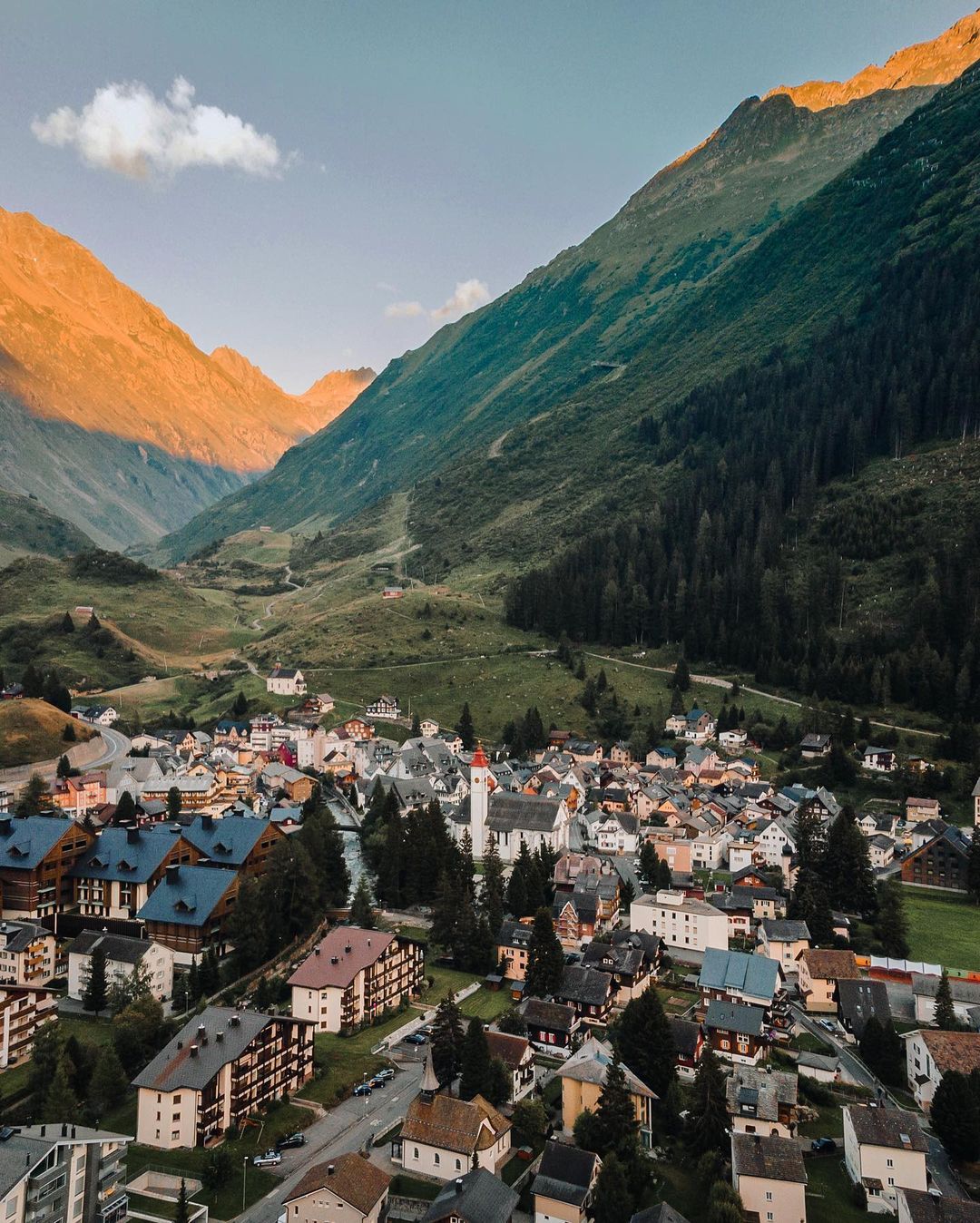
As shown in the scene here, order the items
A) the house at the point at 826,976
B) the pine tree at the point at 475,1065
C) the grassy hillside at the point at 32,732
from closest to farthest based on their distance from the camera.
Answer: the pine tree at the point at 475,1065 < the house at the point at 826,976 < the grassy hillside at the point at 32,732

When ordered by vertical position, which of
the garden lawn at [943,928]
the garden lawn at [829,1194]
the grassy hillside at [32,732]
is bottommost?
the garden lawn at [829,1194]

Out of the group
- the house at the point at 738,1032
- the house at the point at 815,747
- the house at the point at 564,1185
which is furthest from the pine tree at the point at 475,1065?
the house at the point at 815,747

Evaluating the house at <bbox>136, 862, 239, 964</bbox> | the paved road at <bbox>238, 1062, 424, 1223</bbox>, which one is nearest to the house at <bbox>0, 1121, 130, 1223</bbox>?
the paved road at <bbox>238, 1062, 424, 1223</bbox>

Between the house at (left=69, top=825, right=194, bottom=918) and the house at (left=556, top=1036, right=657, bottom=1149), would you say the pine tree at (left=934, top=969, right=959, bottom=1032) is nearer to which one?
the house at (left=556, top=1036, right=657, bottom=1149)

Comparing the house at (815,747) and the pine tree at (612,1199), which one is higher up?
the house at (815,747)

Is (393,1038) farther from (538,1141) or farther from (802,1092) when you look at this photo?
(802,1092)

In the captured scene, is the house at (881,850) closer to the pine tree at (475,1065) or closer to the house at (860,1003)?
the house at (860,1003)

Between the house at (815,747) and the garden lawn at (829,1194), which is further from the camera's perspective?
the house at (815,747)
